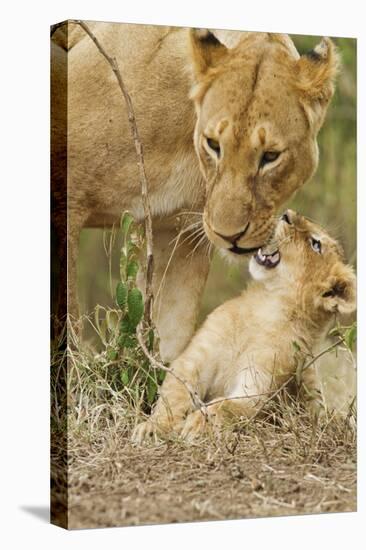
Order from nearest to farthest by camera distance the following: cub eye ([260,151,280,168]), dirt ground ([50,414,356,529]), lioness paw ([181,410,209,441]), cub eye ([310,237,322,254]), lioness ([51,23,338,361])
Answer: dirt ground ([50,414,356,529]) < lioness ([51,23,338,361]) < lioness paw ([181,410,209,441]) < cub eye ([260,151,280,168]) < cub eye ([310,237,322,254])

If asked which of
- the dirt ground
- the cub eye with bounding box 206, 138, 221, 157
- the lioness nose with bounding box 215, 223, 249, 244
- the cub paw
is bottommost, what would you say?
the dirt ground

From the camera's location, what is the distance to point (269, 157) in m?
7.24

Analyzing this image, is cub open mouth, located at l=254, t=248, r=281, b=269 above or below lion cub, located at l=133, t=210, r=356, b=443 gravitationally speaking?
above

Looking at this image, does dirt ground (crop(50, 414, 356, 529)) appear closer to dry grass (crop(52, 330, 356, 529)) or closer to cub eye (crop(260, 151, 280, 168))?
dry grass (crop(52, 330, 356, 529))

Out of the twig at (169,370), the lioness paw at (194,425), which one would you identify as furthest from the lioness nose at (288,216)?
the lioness paw at (194,425)

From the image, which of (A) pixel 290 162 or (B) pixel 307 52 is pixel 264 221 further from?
(B) pixel 307 52

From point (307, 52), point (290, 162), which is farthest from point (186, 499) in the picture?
point (307, 52)

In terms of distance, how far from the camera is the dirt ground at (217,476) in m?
6.80

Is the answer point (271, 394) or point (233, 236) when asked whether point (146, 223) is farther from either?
point (271, 394)

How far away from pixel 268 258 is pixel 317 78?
93 centimetres

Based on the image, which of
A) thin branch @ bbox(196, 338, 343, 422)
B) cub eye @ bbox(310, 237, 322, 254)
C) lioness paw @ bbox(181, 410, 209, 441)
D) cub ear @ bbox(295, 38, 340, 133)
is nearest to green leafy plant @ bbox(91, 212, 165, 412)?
lioness paw @ bbox(181, 410, 209, 441)

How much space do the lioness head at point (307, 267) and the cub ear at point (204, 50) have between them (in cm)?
82

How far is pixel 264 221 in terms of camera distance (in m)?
7.30

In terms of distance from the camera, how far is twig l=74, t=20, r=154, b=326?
7.05 meters
